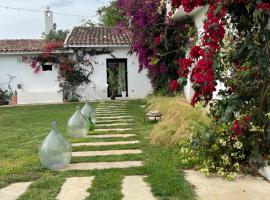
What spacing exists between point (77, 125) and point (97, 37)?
14.5 meters

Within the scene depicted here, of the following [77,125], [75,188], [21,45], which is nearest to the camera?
[75,188]

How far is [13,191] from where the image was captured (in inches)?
220

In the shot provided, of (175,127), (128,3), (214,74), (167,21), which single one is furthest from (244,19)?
(128,3)

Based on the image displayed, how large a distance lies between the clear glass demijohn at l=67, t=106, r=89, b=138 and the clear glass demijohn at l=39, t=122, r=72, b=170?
278cm

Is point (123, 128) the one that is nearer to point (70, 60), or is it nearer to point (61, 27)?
point (70, 60)

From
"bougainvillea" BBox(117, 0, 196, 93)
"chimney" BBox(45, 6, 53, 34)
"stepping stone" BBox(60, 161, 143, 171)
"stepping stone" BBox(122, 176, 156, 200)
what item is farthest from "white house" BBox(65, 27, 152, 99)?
"stepping stone" BBox(122, 176, 156, 200)

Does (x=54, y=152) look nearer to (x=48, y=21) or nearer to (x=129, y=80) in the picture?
(x=129, y=80)

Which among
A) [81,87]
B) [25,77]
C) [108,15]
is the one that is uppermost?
[108,15]

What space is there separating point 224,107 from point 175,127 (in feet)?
8.88

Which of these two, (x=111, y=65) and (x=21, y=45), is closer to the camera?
(x=111, y=65)

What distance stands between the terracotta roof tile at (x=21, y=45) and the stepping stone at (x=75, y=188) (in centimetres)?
1732

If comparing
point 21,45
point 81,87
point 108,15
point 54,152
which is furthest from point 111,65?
point 108,15

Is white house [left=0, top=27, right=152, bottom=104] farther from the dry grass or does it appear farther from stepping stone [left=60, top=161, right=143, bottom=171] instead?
stepping stone [left=60, top=161, right=143, bottom=171]

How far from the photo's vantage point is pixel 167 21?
15.9m
